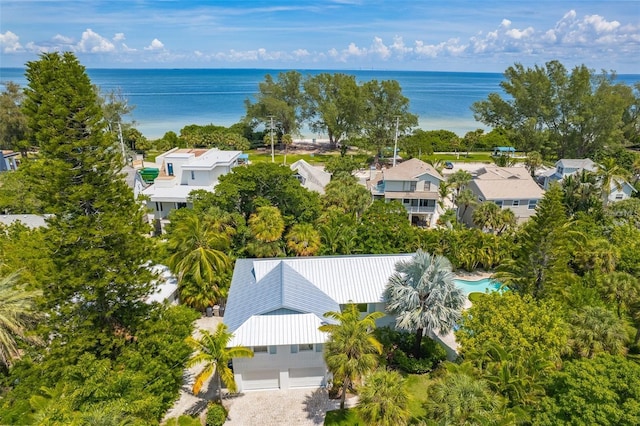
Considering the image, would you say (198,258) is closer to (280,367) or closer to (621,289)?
(280,367)

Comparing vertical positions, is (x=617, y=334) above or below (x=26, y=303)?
below

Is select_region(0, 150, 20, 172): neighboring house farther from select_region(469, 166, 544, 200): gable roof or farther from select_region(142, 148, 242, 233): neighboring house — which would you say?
select_region(469, 166, 544, 200): gable roof

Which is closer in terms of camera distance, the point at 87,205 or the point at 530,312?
the point at 87,205

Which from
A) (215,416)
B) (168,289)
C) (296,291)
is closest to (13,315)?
(168,289)

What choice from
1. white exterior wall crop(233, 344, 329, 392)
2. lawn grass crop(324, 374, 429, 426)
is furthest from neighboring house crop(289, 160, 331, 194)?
lawn grass crop(324, 374, 429, 426)

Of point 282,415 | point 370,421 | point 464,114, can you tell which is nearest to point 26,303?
point 282,415

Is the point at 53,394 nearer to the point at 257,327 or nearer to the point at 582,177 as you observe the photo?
the point at 257,327

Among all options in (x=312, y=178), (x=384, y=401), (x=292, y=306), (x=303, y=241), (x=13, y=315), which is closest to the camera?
(x=384, y=401)
